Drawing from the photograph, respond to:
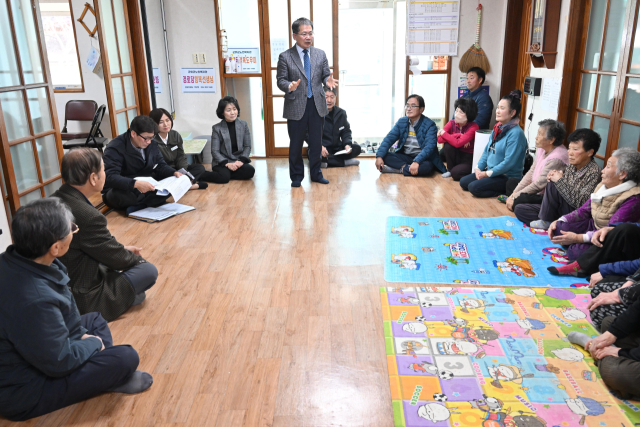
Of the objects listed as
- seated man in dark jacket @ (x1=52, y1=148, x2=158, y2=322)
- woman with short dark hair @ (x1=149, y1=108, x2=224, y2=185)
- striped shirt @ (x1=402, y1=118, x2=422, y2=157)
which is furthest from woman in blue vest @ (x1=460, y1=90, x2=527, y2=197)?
seated man in dark jacket @ (x1=52, y1=148, x2=158, y2=322)

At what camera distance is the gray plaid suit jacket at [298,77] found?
4918 mm

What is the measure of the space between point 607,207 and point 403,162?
2761mm

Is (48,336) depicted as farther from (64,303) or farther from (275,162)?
(275,162)

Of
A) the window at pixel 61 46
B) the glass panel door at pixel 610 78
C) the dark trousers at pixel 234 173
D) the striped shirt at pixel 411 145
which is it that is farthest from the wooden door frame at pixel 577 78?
the window at pixel 61 46

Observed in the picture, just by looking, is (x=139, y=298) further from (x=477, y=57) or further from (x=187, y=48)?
(x=477, y=57)

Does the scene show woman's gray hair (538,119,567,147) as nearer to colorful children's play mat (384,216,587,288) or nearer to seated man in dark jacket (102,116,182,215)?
colorful children's play mat (384,216,587,288)

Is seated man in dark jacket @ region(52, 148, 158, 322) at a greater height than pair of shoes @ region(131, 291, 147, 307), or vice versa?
seated man in dark jacket @ region(52, 148, 158, 322)

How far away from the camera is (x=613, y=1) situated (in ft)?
12.5

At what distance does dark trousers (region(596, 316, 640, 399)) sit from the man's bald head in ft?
8.06

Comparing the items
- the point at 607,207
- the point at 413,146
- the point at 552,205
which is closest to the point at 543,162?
the point at 552,205

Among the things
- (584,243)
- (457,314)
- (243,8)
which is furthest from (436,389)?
(243,8)

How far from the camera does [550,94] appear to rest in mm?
4699

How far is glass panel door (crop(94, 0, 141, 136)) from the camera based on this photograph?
4.72 meters

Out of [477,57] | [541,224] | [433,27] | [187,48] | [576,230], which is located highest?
[433,27]
